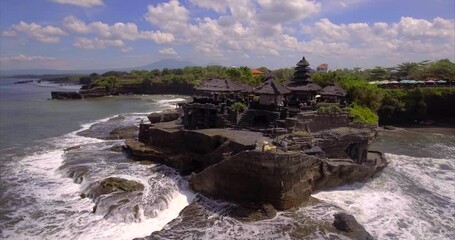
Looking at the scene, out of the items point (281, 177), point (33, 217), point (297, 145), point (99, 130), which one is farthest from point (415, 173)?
point (99, 130)

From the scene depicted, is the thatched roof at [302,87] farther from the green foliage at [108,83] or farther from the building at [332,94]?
the green foliage at [108,83]

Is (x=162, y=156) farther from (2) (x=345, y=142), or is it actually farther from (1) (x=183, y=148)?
(2) (x=345, y=142)

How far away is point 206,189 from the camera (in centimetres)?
2562

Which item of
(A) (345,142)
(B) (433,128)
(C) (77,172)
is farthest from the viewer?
(B) (433,128)

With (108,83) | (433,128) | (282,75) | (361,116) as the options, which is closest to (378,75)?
(282,75)

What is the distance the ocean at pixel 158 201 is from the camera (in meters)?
21.2

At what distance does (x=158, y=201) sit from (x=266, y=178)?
278 inches

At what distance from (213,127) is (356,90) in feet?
81.1

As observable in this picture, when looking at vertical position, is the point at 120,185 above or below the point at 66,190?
above

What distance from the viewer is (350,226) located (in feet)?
67.9

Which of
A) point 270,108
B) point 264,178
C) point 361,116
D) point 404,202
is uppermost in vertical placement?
point 270,108

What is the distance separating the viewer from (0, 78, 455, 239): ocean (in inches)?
834

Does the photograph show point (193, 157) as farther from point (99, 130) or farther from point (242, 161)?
point (99, 130)

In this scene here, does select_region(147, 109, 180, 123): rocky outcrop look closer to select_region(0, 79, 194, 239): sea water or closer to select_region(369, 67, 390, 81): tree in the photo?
select_region(0, 79, 194, 239): sea water
